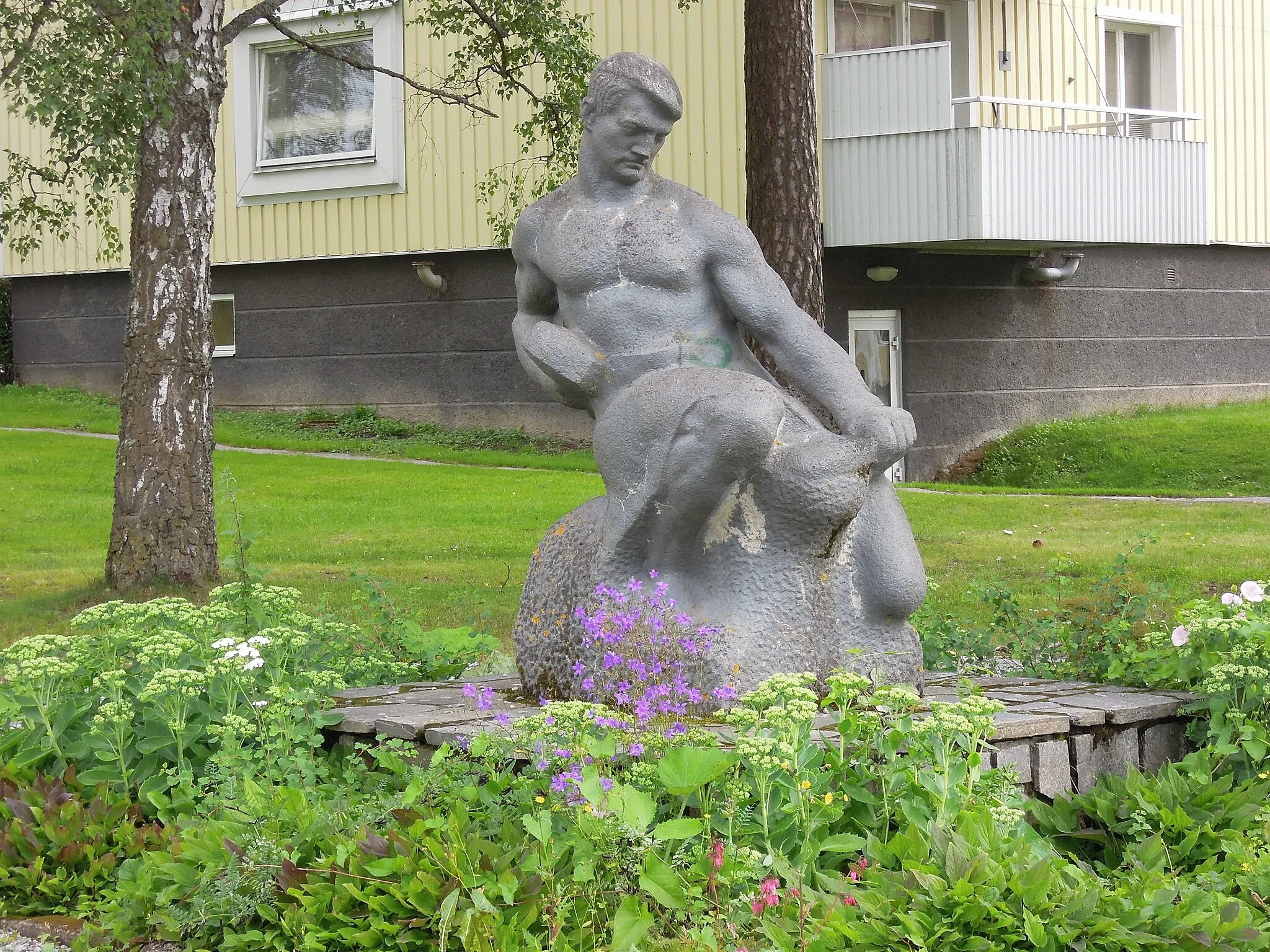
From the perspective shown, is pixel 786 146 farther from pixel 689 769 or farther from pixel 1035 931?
pixel 1035 931

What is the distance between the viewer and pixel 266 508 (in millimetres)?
12414

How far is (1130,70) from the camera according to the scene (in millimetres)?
17781

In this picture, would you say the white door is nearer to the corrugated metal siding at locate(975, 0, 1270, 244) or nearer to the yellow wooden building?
the yellow wooden building

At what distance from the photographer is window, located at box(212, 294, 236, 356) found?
18969mm

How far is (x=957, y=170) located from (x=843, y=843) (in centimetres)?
1223

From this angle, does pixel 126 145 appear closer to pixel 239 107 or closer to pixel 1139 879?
pixel 1139 879

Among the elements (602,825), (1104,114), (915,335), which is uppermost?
(1104,114)

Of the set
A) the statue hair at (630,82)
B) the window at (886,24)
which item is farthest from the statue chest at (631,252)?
the window at (886,24)

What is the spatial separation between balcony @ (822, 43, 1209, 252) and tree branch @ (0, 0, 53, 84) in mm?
8723

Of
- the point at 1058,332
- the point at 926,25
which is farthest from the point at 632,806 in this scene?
the point at 1058,332

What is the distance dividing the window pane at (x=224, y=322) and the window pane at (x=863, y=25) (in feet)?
25.1

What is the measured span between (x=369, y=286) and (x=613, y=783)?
15.1 meters

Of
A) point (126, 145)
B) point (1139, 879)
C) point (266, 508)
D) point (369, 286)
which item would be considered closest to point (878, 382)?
point (369, 286)

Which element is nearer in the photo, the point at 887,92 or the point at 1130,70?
the point at 887,92
